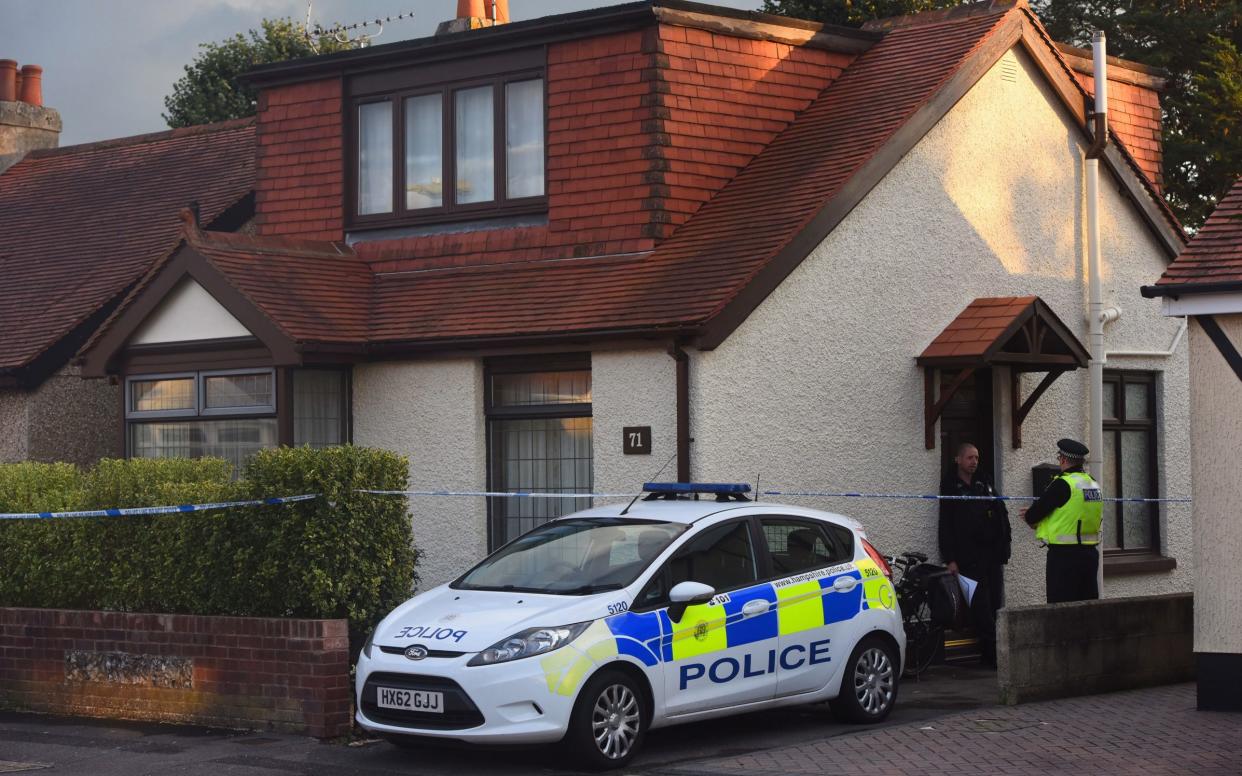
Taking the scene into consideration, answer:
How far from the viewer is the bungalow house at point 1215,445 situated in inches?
473

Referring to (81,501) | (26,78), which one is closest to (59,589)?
(81,501)

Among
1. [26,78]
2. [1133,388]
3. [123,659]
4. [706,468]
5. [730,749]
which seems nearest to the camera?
[730,749]

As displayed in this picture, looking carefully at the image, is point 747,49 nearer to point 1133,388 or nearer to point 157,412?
point 1133,388

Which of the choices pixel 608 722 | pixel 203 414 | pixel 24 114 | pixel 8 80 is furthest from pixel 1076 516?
pixel 8 80

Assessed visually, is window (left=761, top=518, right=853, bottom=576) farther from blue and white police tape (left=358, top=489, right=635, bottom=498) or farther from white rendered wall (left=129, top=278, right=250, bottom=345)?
white rendered wall (left=129, top=278, right=250, bottom=345)

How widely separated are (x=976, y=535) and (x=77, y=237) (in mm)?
11736

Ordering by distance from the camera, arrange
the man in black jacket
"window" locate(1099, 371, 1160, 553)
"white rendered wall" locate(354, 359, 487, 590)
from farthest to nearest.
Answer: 1. "window" locate(1099, 371, 1160, 553)
2. "white rendered wall" locate(354, 359, 487, 590)
3. the man in black jacket

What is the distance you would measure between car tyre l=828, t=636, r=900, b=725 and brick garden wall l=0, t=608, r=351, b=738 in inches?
129

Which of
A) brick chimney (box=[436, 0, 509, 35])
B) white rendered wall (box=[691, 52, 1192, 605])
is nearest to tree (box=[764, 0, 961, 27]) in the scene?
brick chimney (box=[436, 0, 509, 35])

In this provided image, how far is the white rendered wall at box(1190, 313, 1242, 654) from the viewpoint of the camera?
475 inches

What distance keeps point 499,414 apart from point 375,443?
4.31ft

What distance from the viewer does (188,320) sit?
16.4 m

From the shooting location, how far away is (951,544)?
15.6 m

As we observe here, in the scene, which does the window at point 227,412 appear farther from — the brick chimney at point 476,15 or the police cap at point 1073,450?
the police cap at point 1073,450
